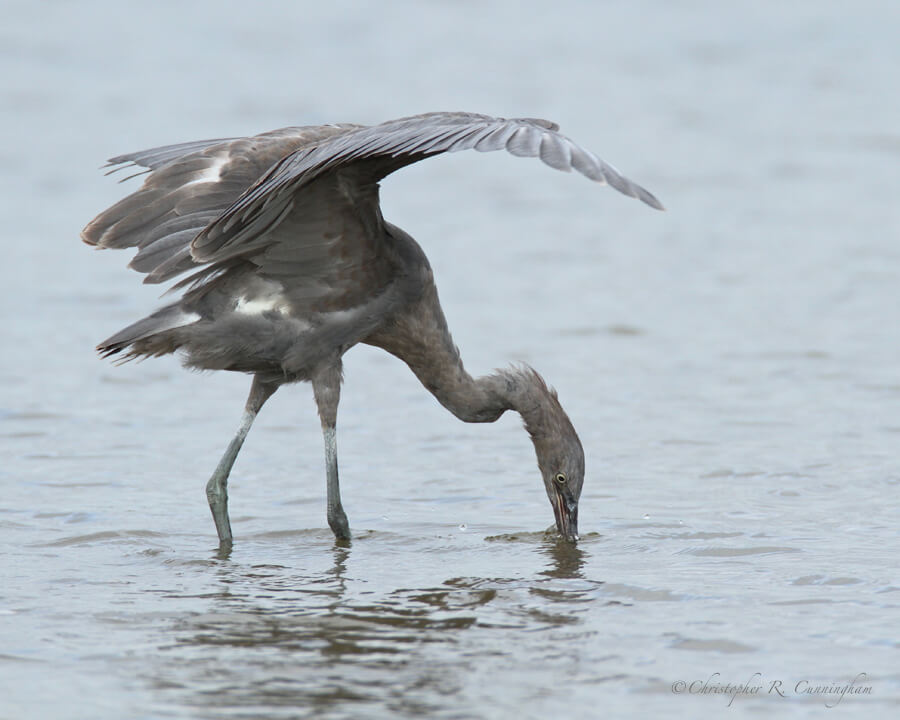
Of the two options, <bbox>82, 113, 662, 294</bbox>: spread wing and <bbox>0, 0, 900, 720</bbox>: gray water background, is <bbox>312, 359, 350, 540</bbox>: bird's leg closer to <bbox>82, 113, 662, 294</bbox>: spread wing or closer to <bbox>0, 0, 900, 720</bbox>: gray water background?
<bbox>0, 0, 900, 720</bbox>: gray water background

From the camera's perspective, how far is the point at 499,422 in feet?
33.7

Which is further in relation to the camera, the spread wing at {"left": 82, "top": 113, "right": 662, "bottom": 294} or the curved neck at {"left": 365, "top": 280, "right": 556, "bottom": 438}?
the curved neck at {"left": 365, "top": 280, "right": 556, "bottom": 438}

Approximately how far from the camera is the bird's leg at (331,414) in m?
7.71

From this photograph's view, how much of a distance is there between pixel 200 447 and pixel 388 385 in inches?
73.8

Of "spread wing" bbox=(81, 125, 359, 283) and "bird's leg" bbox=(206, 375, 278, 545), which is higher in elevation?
"spread wing" bbox=(81, 125, 359, 283)

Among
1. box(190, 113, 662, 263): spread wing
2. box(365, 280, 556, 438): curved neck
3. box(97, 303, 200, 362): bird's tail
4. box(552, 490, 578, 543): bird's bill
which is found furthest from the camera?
box(365, 280, 556, 438): curved neck

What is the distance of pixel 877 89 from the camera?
2034cm

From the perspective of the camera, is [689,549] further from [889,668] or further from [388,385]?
[388,385]

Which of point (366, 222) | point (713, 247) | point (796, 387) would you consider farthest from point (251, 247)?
point (713, 247)

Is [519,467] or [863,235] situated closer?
[519,467]

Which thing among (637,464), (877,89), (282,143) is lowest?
(637,464)

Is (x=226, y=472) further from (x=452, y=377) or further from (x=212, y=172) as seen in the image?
(x=212, y=172)

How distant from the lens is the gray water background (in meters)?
5.82

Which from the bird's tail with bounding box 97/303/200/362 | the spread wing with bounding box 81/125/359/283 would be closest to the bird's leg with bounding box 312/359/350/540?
the bird's tail with bounding box 97/303/200/362
